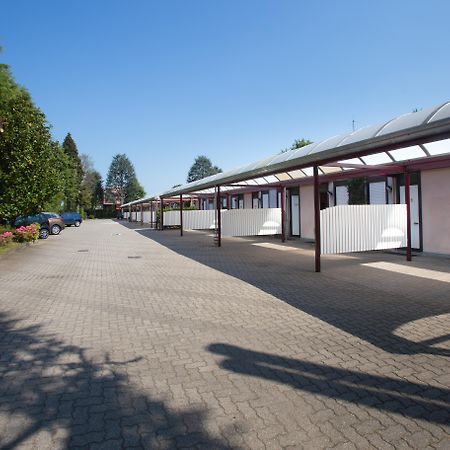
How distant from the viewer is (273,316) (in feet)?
19.6

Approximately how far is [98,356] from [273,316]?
2.66m

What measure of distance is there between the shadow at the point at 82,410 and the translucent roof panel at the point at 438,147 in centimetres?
826

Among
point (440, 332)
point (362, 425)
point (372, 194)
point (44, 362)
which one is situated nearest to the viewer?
point (362, 425)

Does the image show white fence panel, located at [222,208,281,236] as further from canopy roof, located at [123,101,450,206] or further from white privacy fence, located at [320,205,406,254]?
white privacy fence, located at [320,205,406,254]

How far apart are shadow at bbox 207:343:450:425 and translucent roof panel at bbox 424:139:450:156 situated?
7044mm

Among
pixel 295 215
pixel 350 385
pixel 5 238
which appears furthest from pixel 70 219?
pixel 350 385

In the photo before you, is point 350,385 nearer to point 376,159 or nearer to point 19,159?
point 376,159

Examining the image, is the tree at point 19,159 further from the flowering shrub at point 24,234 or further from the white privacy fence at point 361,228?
the white privacy fence at point 361,228

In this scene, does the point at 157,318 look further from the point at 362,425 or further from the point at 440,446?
the point at 440,446

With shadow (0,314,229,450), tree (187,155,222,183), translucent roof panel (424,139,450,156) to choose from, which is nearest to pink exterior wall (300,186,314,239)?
translucent roof panel (424,139,450,156)

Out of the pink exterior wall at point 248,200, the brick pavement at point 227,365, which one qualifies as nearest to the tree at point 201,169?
the pink exterior wall at point 248,200

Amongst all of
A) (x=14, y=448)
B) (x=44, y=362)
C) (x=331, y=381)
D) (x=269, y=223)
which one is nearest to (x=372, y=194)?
(x=269, y=223)

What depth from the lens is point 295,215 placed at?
19.9 metres

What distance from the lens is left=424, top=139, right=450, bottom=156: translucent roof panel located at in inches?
355
